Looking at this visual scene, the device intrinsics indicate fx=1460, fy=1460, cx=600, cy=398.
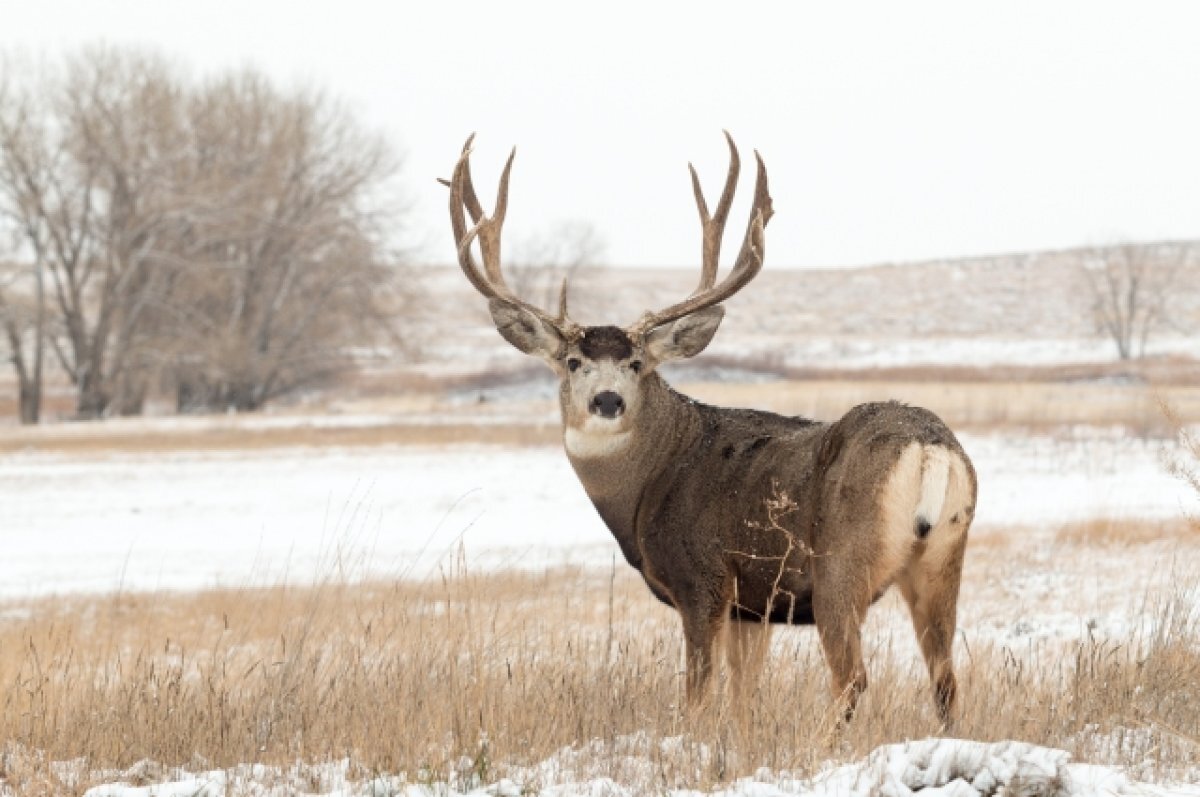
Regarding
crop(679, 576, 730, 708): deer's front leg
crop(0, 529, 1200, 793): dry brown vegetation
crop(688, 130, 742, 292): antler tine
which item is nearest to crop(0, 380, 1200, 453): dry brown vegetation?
crop(688, 130, 742, 292): antler tine

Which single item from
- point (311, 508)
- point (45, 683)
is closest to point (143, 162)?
point (311, 508)

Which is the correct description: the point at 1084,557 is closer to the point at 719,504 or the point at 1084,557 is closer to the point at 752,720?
the point at 719,504

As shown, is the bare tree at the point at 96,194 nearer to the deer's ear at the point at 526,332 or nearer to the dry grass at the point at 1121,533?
the dry grass at the point at 1121,533

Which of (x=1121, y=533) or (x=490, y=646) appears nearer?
(x=490, y=646)

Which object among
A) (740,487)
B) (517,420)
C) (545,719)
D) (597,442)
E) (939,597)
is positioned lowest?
(517,420)

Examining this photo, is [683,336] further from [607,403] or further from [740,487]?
[740,487]

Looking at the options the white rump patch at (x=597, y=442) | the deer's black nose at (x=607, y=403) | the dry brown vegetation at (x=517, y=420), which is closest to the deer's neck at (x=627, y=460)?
the white rump patch at (x=597, y=442)

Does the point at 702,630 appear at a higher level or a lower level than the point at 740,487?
lower

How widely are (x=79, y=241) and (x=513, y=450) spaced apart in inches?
837

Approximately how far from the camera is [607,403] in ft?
20.8

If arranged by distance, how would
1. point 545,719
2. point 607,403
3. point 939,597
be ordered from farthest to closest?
point 607,403, point 939,597, point 545,719

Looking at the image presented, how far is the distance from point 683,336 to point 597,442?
2.41 feet

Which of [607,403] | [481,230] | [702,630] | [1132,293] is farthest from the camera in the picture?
[1132,293]

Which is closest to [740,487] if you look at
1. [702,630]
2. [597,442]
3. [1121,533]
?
[702,630]
